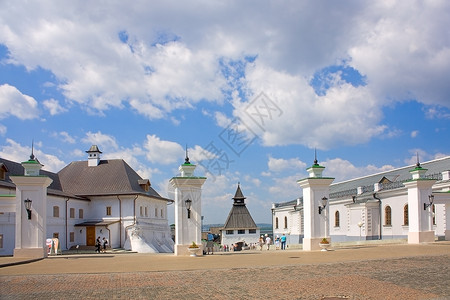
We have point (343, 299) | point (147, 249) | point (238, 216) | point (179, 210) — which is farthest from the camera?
point (238, 216)

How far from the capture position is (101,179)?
45.3 m

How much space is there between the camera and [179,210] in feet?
69.4

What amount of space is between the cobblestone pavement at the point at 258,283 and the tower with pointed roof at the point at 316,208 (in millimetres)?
7779

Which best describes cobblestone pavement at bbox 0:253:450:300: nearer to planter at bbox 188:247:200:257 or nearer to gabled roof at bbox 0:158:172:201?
planter at bbox 188:247:200:257

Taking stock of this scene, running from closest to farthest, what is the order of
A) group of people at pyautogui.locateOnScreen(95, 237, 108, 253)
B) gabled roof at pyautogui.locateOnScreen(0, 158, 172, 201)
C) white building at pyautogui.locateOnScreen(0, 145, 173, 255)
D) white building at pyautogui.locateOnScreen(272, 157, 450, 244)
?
white building at pyautogui.locateOnScreen(272, 157, 450, 244) < group of people at pyautogui.locateOnScreen(95, 237, 108, 253) < white building at pyautogui.locateOnScreen(0, 145, 173, 255) < gabled roof at pyautogui.locateOnScreen(0, 158, 172, 201)

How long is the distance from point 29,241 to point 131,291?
12589mm

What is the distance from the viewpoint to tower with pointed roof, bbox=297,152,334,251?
22.7 metres

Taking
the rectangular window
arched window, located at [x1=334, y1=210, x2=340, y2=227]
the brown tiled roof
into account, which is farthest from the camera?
arched window, located at [x1=334, y1=210, x2=340, y2=227]

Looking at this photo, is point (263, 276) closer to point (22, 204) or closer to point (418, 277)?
point (418, 277)

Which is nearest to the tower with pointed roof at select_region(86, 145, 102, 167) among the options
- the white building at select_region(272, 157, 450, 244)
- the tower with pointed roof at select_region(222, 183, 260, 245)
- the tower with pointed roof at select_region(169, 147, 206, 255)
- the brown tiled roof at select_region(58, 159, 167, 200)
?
the brown tiled roof at select_region(58, 159, 167, 200)

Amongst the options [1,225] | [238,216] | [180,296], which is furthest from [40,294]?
[238,216]

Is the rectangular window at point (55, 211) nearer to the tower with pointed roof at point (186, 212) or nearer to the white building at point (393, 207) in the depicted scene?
the white building at point (393, 207)

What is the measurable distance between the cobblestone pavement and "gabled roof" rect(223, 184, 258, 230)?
53570mm

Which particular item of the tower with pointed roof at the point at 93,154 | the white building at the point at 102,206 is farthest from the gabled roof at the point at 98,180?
the tower with pointed roof at the point at 93,154
